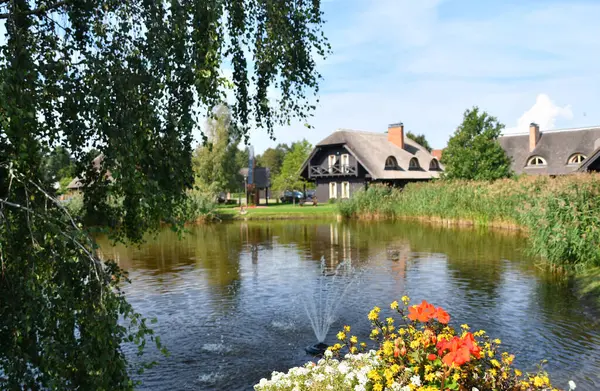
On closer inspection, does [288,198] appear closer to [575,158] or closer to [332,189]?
[332,189]

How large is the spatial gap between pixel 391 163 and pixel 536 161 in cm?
1468

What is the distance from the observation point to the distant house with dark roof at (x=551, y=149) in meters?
47.5

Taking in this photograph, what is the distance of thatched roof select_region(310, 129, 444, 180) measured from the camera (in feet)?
152

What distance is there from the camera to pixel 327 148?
50.8m

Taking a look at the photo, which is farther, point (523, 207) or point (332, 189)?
point (332, 189)

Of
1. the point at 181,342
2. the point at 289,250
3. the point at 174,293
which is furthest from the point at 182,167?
the point at 289,250

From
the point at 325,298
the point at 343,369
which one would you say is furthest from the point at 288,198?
the point at 343,369

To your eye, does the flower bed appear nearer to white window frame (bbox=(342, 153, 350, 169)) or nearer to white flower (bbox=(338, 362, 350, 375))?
white flower (bbox=(338, 362, 350, 375))

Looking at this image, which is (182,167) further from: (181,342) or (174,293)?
(174,293)

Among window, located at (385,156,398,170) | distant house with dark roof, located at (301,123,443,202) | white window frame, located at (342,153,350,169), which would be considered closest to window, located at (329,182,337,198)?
distant house with dark roof, located at (301,123,443,202)

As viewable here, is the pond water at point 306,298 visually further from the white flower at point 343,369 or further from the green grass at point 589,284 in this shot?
the white flower at point 343,369

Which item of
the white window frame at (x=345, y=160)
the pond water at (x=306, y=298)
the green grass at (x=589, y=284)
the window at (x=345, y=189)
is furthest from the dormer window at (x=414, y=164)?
the green grass at (x=589, y=284)

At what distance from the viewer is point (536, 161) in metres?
50.8

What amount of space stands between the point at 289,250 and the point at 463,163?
20.4 m
